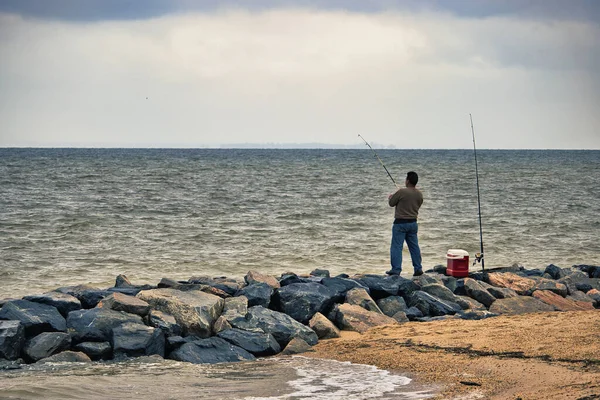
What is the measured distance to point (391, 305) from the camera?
9789mm

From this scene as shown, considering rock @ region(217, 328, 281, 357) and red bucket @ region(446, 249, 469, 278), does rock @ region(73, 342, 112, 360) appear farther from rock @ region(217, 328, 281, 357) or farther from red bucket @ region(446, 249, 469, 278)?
red bucket @ region(446, 249, 469, 278)

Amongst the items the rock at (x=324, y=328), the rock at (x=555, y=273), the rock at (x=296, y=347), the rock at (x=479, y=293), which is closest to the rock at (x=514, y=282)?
the rock at (x=479, y=293)

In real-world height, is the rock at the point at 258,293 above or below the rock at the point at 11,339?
above

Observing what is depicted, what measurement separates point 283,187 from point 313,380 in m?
35.2

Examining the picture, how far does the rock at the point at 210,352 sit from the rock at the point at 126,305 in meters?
0.76

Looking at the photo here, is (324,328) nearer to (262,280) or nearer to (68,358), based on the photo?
(262,280)

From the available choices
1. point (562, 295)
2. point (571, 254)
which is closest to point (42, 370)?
point (562, 295)

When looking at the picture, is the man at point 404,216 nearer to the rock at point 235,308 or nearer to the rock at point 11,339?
the rock at point 235,308

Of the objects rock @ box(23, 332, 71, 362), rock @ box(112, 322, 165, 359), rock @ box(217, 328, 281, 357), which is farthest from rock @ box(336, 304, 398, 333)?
rock @ box(23, 332, 71, 362)

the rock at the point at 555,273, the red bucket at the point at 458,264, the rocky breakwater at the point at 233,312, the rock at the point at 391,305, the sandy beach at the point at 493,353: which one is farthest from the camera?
the rock at the point at 555,273

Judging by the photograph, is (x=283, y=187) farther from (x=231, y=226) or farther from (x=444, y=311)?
(x=444, y=311)

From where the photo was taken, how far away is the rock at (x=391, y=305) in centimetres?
970

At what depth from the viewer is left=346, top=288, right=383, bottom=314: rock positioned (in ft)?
31.3

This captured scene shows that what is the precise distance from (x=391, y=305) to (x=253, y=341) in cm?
236
